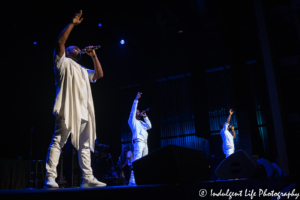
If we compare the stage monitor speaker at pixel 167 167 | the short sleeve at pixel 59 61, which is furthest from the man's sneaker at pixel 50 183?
the short sleeve at pixel 59 61

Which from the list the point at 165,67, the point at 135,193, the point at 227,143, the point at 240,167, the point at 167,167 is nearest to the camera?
the point at 135,193

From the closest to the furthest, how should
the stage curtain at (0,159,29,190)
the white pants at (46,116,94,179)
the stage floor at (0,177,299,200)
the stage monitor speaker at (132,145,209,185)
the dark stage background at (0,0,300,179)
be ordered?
the stage floor at (0,177,299,200) < the stage monitor speaker at (132,145,209,185) < the white pants at (46,116,94,179) < the stage curtain at (0,159,29,190) < the dark stage background at (0,0,300,179)

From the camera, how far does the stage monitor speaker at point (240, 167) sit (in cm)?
297

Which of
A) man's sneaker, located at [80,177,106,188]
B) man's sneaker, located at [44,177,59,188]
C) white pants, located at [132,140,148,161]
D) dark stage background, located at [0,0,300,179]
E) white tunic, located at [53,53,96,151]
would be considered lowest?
man's sneaker, located at [80,177,106,188]

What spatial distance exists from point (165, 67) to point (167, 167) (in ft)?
35.2

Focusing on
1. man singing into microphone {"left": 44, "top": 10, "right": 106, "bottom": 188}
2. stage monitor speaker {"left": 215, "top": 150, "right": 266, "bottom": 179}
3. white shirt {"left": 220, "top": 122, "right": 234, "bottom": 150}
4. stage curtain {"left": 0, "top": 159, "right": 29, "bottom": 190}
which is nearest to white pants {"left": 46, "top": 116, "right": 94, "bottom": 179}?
man singing into microphone {"left": 44, "top": 10, "right": 106, "bottom": 188}

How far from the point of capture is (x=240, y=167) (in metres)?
3.11

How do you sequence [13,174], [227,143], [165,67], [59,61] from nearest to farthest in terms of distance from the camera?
1. [59,61]
2. [13,174]
3. [227,143]
4. [165,67]

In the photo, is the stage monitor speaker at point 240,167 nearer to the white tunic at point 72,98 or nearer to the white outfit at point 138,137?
the white tunic at point 72,98

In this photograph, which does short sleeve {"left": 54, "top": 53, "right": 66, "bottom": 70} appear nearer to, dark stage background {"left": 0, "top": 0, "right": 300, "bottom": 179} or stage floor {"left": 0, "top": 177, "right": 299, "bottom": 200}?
stage floor {"left": 0, "top": 177, "right": 299, "bottom": 200}

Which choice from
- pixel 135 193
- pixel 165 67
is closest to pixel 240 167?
pixel 135 193

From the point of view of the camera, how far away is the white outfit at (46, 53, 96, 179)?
2.60m

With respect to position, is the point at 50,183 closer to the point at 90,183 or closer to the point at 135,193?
the point at 90,183

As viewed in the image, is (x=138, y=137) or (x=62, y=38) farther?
(x=138, y=137)
